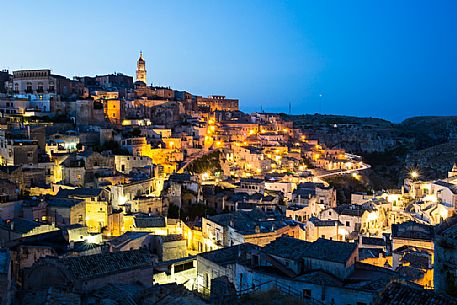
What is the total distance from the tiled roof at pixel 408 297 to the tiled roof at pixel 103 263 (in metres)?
9.52

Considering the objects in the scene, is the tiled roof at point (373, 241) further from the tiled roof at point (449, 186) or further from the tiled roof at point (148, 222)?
the tiled roof at point (148, 222)

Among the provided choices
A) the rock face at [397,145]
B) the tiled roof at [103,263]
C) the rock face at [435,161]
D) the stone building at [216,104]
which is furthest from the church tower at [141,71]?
the tiled roof at [103,263]

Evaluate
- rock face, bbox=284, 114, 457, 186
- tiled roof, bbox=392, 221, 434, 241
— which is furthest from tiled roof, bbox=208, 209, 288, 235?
rock face, bbox=284, 114, 457, 186

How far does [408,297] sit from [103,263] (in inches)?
423

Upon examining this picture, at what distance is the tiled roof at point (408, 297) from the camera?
943 centimetres

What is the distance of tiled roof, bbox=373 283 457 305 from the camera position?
943 centimetres

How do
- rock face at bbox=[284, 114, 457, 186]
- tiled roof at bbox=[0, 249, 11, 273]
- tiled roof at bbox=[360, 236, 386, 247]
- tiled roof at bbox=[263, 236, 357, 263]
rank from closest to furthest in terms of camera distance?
tiled roof at bbox=[0, 249, 11, 273]
tiled roof at bbox=[263, 236, 357, 263]
tiled roof at bbox=[360, 236, 386, 247]
rock face at bbox=[284, 114, 457, 186]

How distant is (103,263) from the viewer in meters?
15.9

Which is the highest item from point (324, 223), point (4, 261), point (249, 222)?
point (4, 261)

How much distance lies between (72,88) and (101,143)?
707 inches

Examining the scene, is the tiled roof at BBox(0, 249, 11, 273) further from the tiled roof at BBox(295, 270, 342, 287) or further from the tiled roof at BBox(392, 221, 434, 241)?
the tiled roof at BBox(392, 221, 434, 241)

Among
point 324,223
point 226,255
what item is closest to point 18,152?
point 226,255

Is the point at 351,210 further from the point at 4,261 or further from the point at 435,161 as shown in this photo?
the point at 435,161

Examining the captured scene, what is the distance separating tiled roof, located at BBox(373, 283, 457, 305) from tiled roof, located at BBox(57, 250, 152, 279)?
952 cm
